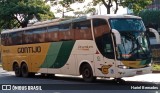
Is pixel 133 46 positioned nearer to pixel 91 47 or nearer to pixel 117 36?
pixel 117 36

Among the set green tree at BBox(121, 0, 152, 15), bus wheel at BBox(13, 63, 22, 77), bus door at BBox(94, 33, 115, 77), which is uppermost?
green tree at BBox(121, 0, 152, 15)

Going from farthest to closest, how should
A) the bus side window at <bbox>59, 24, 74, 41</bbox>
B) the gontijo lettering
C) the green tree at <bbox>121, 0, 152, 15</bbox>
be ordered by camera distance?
the green tree at <bbox>121, 0, 152, 15</bbox> < the gontijo lettering < the bus side window at <bbox>59, 24, 74, 41</bbox>

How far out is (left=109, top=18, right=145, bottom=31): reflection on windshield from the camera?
17359 millimetres

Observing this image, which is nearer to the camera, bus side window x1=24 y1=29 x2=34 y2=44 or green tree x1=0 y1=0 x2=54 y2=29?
bus side window x1=24 y1=29 x2=34 y2=44

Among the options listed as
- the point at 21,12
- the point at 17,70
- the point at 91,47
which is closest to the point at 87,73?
the point at 91,47

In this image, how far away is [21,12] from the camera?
48656 millimetres

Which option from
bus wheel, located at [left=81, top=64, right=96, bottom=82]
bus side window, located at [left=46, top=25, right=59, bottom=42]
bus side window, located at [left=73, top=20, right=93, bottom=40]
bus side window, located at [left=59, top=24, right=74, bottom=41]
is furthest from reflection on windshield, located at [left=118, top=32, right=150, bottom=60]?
bus side window, located at [left=46, top=25, right=59, bottom=42]

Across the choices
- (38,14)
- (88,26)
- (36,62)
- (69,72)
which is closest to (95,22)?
(88,26)

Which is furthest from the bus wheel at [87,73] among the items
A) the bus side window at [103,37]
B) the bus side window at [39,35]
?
the bus side window at [39,35]

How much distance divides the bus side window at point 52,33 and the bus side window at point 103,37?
3.66 m

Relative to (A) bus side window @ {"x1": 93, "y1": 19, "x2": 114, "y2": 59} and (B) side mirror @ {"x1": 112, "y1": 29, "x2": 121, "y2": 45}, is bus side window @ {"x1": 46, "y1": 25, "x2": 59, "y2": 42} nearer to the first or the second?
(A) bus side window @ {"x1": 93, "y1": 19, "x2": 114, "y2": 59}

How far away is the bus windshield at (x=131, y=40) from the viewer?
1692 cm

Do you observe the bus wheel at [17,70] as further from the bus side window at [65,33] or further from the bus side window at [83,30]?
the bus side window at [83,30]

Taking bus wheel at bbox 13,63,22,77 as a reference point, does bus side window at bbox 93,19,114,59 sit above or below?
above
